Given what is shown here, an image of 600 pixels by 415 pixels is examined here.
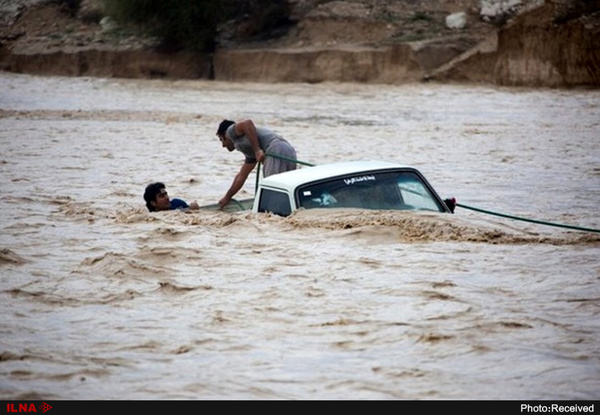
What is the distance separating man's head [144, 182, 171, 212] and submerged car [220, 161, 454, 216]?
241 cm

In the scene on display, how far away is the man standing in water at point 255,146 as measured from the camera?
40.3 ft

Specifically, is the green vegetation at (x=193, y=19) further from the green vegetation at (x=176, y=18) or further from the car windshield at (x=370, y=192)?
the car windshield at (x=370, y=192)

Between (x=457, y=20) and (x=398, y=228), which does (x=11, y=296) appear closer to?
(x=398, y=228)

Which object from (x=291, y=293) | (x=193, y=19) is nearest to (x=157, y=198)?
(x=291, y=293)

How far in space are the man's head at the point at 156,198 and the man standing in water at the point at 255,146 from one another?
2.41ft

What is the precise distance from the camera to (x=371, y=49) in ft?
119

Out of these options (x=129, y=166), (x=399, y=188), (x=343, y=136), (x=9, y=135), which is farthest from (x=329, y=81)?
(x=399, y=188)

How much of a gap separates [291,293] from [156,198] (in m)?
4.06

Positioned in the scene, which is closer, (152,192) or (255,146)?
(152,192)

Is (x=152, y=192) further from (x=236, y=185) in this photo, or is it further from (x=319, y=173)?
(x=319, y=173)

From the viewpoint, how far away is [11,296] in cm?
850
